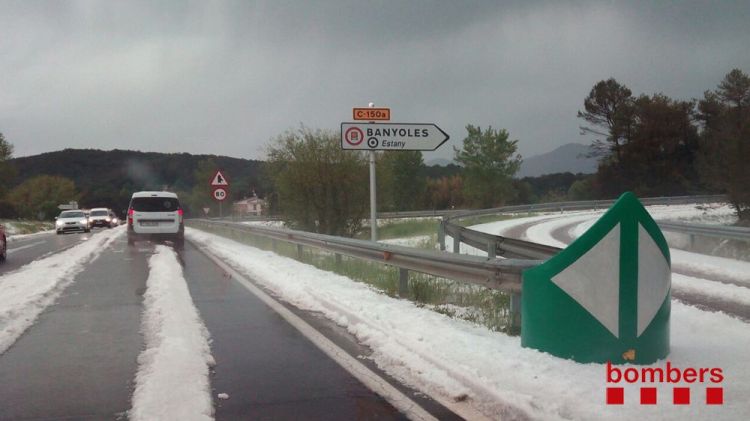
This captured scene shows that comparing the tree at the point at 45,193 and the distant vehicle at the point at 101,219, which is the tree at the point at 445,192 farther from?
the tree at the point at 45,193

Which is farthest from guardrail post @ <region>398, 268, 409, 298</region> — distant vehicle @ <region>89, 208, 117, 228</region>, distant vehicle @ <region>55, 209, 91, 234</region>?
distant vehicle @ <region>89, 208, 117, 228</region>

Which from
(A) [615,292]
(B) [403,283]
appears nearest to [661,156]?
(B) [403,283]

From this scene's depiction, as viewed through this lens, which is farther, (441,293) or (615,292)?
(441,293)

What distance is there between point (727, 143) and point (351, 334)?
23.4m

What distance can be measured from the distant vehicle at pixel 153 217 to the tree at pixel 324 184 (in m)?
4.19

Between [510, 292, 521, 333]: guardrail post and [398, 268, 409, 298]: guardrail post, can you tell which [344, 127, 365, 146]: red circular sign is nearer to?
[398, 268, 409, 298]: guardrail post

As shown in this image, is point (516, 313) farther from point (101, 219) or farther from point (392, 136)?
point (101, 219)

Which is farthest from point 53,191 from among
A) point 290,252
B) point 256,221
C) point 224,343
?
point 224,343

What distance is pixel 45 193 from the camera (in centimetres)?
11119

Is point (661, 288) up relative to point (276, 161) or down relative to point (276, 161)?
down

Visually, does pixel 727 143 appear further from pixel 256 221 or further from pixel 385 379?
pixel 385 379

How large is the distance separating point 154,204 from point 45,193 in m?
97.1

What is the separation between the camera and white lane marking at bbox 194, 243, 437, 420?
489 centimetres

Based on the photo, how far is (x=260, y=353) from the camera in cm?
674
